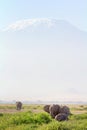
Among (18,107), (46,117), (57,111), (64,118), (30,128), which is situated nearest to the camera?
(30,128)

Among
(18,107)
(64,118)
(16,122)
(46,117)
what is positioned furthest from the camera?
(18,107)

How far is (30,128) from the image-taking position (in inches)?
1038

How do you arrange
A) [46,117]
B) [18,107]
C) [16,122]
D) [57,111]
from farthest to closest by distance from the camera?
[18,107] → [57,111] → [46,117] → [16,122]

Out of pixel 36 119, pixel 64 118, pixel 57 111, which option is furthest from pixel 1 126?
pixel 57 111

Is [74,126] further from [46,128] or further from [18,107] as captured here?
[18,107]

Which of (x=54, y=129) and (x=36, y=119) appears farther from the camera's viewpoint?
(x=36, y=119)

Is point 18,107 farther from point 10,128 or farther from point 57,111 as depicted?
point 10,128

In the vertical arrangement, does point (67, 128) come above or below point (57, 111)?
below

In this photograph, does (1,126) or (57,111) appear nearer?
(1,126)

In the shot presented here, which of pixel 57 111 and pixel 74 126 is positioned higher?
pixel 57 111

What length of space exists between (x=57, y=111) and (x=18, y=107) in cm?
2492

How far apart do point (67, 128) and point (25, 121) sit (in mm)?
6795

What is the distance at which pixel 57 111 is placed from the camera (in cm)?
4262

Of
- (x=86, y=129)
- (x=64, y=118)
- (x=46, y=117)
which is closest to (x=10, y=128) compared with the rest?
(x=86, y=129)
